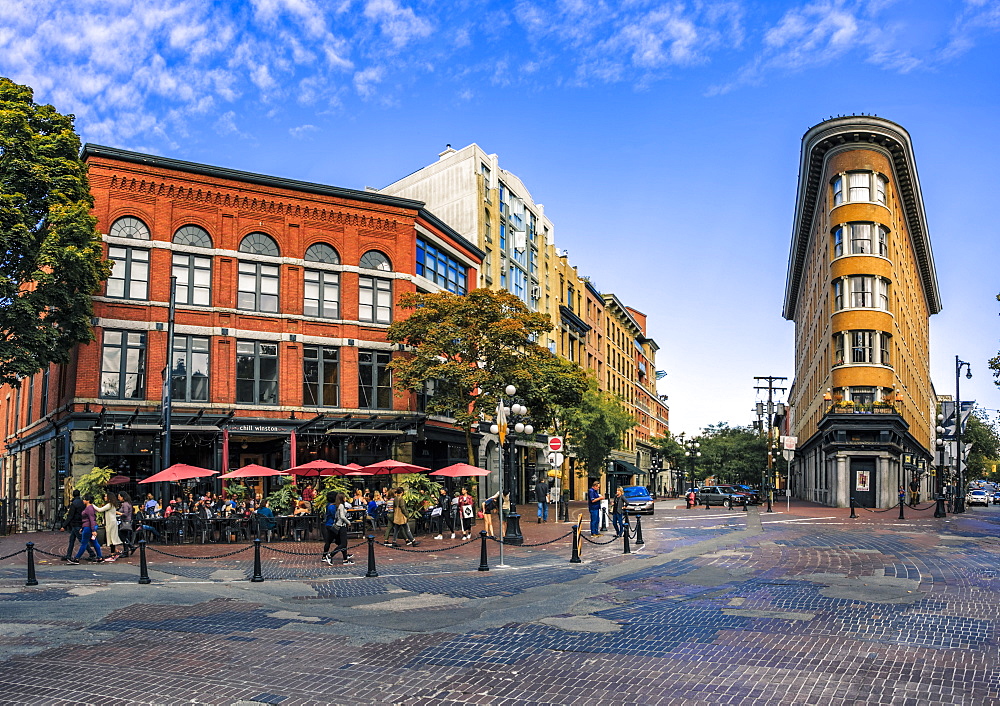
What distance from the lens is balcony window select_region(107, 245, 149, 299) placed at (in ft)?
109

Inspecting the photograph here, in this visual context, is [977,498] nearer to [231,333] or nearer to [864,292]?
[864,292]

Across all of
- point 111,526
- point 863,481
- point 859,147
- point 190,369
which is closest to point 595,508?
point 111,526

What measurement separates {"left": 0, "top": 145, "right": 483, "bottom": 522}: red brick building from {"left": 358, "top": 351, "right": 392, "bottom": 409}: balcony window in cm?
7

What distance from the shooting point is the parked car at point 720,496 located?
183 feet

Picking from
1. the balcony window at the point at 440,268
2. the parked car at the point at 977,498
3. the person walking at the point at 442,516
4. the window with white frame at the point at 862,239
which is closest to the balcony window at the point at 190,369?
the person walking at the point at 442,516

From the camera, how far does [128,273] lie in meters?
33.3

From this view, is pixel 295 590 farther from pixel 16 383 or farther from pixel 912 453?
pixel 912 453

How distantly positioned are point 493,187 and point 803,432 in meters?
47.8

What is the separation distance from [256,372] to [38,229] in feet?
34.8

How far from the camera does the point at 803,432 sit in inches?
3364

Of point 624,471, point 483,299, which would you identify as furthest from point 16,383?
point 624,471

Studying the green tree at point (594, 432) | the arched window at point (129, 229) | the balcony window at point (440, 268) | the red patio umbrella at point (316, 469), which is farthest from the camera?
the green tree at point (594, 432)

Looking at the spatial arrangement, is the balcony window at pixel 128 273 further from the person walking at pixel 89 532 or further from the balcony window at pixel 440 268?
the person walking at pixel 89 532

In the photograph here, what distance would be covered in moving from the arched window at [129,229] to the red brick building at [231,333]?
0.19 feet
